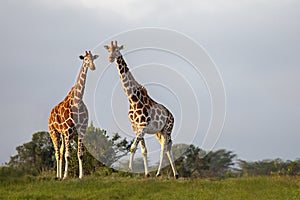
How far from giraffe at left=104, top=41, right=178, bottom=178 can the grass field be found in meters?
1.25

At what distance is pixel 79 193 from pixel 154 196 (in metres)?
1.95

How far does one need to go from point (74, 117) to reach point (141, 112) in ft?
6.68

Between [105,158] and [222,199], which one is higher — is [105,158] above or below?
above

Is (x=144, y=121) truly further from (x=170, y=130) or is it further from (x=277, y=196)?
(x=277, y=196)

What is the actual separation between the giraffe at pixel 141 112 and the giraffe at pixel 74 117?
81cm

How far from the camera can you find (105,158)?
1983cm

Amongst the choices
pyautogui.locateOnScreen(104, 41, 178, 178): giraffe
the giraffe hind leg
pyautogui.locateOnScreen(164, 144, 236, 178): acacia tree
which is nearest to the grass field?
the giraffe hind leg

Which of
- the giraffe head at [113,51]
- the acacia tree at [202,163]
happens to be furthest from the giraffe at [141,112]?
the acacia tree at [202,163]

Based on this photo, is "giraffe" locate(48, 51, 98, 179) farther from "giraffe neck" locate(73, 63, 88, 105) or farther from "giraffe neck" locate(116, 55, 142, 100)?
"giraffe neck" locate(116, 55, 142, 100)

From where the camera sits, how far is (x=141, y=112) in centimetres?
1554

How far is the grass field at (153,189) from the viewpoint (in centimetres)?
1324

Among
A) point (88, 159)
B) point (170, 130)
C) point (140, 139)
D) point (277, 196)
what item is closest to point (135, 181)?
point (140, 139)

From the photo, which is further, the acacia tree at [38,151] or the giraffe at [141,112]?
the acacia tree at [38,151]

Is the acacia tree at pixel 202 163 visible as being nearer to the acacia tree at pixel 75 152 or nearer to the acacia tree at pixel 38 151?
the acacia tree at pixel 75 152
